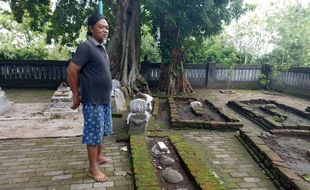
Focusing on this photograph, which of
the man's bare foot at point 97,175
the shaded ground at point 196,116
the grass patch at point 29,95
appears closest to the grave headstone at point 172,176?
the man's bare foot at point 97,175

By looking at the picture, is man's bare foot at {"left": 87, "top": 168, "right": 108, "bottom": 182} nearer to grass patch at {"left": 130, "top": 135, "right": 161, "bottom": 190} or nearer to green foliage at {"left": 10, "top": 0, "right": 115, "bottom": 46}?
grass patch at {"left": 130, "top": 135, "right": 161, "bottom": 190}

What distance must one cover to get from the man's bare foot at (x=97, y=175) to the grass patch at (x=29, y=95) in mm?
5536

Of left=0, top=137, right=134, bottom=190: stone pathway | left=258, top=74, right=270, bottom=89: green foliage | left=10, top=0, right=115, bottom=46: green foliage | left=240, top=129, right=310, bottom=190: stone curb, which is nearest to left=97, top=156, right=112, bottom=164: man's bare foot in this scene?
left=0, top=137, right=134, bottom=190: stone pathway

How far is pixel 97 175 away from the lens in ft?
9.66

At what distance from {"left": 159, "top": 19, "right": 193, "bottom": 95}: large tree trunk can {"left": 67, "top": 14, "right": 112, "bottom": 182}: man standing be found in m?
6.50

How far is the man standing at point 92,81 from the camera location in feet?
8.93

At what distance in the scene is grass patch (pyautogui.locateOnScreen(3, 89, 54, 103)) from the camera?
7.92m

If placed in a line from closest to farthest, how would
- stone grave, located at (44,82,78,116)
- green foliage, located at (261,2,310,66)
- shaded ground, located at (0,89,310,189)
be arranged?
shaded ground, located at (0,89,310,189), stone grave, located at (44,82,78,116), green foliage, located at (261,2,310,66)

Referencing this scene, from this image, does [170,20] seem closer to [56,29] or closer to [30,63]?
[56,29]

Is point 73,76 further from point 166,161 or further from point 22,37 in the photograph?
point 22,37

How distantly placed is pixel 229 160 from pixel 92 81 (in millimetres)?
2281

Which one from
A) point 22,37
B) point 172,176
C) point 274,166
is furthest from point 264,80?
point 22,37

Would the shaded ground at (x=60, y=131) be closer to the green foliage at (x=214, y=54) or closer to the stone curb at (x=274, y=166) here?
the stone curb at (x=274, y=166)

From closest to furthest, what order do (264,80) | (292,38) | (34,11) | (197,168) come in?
1. (197,168)
2. (34,11)
3. (264,80)
4. (292,38)
